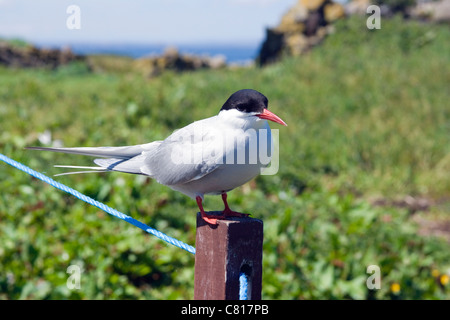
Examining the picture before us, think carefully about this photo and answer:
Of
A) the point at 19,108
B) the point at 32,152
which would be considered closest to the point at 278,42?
the point at 19,108

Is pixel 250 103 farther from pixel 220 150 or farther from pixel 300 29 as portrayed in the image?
pixel 300 29

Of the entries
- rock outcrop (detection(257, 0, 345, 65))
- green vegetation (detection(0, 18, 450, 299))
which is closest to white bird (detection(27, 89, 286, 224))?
green vegetation (detection(0, 18, 450, 299))

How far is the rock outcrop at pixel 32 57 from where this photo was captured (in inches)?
609

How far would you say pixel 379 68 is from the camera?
967 cm

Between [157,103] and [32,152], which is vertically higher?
[157,103]

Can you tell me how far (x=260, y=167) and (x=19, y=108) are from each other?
20.5ft

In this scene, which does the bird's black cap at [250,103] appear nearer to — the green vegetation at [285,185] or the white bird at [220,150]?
the white bird at [220,150]

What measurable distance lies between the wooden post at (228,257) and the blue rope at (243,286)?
0.05 feet

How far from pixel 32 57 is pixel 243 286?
613 inches

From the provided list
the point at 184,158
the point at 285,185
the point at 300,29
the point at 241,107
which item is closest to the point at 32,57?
the point at 300,29

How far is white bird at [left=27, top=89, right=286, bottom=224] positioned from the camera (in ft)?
6.54

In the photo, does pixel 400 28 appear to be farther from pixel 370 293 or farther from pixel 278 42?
pixel 370 293
